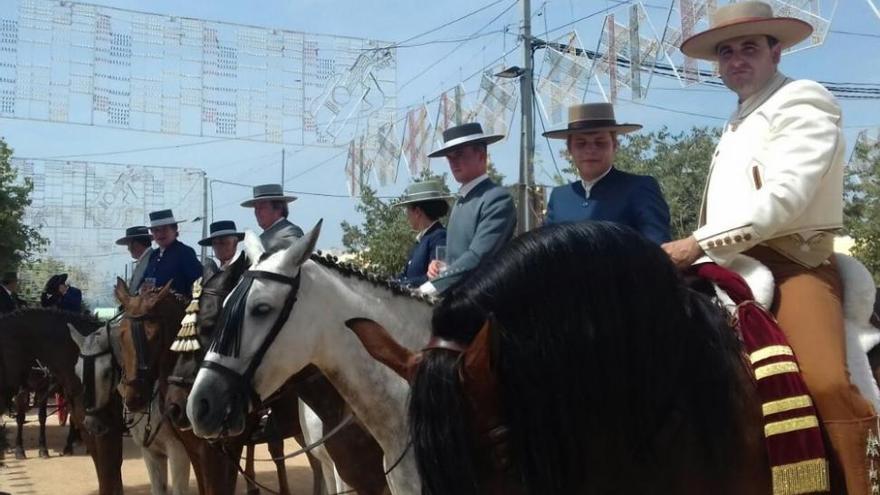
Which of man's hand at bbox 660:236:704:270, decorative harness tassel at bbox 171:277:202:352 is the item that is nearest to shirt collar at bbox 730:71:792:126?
man's hand at bbox 660:236:704:270

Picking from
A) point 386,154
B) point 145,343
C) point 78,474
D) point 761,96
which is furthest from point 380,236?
point 761,96

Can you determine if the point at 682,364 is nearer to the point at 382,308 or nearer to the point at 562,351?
the point at 562,351

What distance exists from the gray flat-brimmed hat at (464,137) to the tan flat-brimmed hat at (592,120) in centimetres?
76

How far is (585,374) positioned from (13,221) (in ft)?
66.5

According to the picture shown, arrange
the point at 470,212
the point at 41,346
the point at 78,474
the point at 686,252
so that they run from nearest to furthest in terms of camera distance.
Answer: the point at 686,252 < the point at 470,212 < the point at 41,346 < the point at 78,474

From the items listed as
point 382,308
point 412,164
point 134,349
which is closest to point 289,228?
point 134,349

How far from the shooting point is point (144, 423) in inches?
256

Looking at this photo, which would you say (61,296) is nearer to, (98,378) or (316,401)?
(98,378)

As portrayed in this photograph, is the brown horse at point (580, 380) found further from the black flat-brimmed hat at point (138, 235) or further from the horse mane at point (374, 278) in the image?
the black flat-brimmed hat at point (138, 235)

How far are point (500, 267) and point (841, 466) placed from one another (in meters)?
1.18

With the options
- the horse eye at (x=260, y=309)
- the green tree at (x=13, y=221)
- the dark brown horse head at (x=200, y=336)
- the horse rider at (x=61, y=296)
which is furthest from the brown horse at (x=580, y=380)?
the green tree at (x=13, y=221)

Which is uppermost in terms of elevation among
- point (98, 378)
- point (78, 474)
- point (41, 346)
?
point (41, 346)

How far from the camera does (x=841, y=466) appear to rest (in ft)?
7.54

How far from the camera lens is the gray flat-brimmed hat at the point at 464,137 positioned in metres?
4.64
